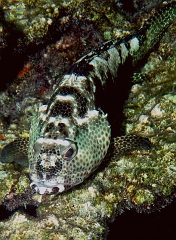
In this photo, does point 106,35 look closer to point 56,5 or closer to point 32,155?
point 56,5

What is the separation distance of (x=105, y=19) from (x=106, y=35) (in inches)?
12.3

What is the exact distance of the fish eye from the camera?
347 centimetres

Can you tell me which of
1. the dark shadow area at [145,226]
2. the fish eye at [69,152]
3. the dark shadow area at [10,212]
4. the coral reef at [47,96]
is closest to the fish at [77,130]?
the fish eye at [69,152]

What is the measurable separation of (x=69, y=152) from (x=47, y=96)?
8.13ft

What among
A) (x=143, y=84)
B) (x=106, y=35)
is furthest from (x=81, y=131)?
(x=106, y=35)

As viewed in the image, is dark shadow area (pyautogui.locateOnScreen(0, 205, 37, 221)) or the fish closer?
the fish

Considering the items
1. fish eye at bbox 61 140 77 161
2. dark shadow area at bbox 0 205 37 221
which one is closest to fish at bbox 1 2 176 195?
fish eye at bbox 61 140 77 161

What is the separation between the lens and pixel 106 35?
5.71m

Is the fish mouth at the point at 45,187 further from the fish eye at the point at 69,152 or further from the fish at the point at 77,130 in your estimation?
the fish eye at the point at 69,152

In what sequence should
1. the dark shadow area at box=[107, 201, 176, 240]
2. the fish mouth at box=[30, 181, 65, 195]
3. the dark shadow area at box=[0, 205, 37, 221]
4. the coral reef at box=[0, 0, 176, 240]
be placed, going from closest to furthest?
the fish mouth at box=[30, 181, 65, 195] < the coral reef at box=[0, 0, 176, 240] < the dark shadow area at box=[107, 201, 176, 240] < the dark shadow area at box=[0, 205, 37, 221]

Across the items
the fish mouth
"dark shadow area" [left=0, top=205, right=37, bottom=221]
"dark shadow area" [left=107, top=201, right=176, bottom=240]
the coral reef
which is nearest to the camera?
the fish mouth

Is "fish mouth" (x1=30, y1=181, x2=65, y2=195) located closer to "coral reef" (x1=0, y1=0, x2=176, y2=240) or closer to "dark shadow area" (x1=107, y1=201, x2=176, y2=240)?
"coral reef" (x1=0, y1=0, x2=176, y2=240)

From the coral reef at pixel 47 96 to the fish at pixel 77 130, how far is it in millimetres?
314

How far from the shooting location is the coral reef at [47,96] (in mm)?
3760
